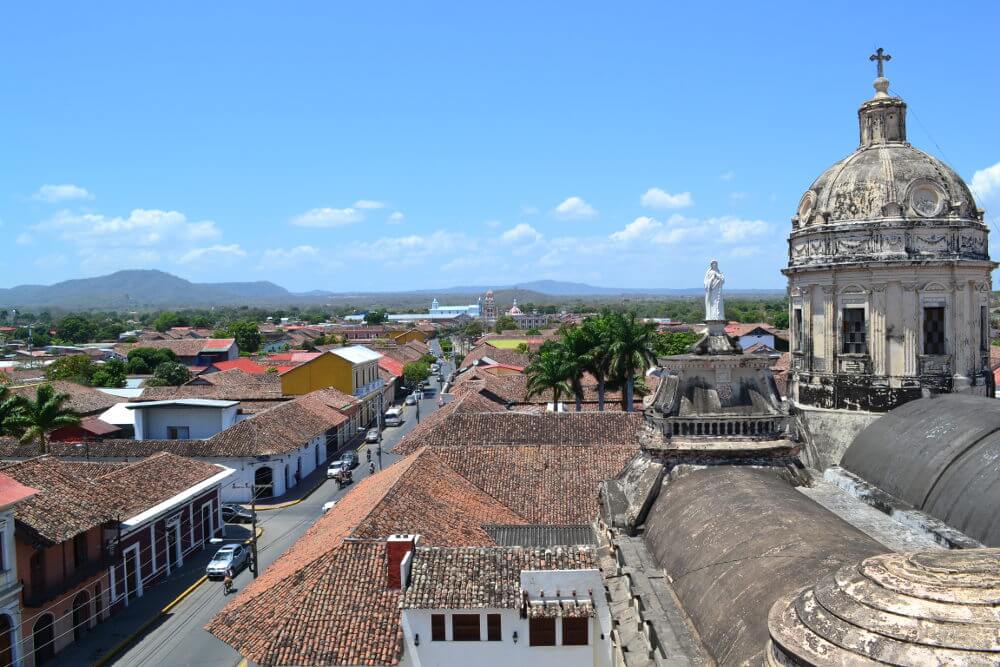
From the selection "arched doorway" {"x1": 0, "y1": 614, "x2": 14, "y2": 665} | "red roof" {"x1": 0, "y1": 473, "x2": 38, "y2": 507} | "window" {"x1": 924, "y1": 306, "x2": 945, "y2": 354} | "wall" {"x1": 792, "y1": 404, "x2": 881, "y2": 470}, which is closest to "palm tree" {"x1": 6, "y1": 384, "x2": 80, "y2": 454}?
"red roof" {"x1": 0, "y1": 473, "x2": 38, "y2": 507}

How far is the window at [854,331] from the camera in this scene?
19.1 m

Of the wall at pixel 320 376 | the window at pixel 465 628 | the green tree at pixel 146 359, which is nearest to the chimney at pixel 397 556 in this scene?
the window at pixel 465 628

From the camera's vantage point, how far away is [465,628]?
18.6 m

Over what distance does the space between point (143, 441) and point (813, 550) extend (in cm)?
4041

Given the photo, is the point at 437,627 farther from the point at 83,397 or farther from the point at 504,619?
the point at 83,397

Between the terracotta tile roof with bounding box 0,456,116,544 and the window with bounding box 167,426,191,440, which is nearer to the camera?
the terracotta tile roof with bounding box 0,456,116,544

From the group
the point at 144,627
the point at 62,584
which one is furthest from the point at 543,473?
the point at 62,584

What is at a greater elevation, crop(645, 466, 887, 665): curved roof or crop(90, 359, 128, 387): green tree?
crop(645, 466, 887, 665): curved roof

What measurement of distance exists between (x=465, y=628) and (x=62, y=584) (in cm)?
1369

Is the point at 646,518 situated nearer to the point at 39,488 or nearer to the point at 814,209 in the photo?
the point at 814,209

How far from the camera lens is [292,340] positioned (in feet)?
512

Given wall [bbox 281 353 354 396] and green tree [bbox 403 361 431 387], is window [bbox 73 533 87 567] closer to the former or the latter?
wall [bbox 281 353 354 396]

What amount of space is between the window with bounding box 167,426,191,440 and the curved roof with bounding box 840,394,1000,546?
3850 cm

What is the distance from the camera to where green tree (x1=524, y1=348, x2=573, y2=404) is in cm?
4491
